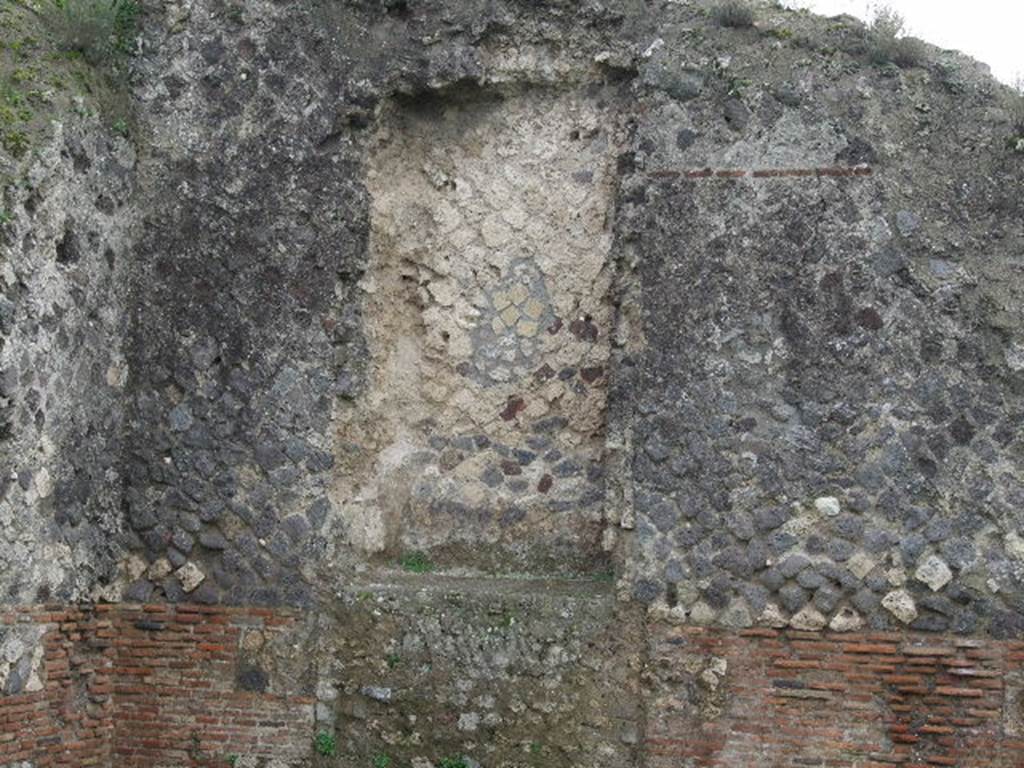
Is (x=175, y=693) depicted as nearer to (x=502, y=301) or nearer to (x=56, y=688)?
(x=56, y=688)

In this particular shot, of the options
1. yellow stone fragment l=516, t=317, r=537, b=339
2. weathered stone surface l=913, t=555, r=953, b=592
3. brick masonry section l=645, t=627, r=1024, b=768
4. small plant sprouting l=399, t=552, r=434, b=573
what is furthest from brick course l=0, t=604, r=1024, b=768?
yellow stone fragment l=516, t=317, r=537, b=339

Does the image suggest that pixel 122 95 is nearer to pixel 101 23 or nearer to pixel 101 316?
pixel 101 23

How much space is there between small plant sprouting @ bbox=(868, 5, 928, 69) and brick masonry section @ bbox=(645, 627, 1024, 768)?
3218mm

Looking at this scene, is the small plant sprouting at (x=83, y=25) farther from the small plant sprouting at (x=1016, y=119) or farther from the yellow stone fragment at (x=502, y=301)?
the small plant sprouting at (x=1016, y=119)

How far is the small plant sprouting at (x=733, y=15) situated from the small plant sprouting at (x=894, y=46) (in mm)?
700

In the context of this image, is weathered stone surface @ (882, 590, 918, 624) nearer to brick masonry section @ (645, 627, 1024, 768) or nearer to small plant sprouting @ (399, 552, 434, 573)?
brick masonry section @ (645, 627, 1024, 768)

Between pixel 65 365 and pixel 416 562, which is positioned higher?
pixel 65 365

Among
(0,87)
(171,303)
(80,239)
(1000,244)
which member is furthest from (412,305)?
(1000,244)

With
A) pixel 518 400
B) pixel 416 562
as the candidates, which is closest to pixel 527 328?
pixel 518 400

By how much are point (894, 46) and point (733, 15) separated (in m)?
0.93

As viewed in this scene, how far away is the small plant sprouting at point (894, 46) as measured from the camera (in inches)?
318

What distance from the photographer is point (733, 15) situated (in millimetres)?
8234

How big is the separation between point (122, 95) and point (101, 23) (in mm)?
434

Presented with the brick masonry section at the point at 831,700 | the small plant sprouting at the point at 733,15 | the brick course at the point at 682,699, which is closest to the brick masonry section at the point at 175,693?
the brick course at the point at 682,699
